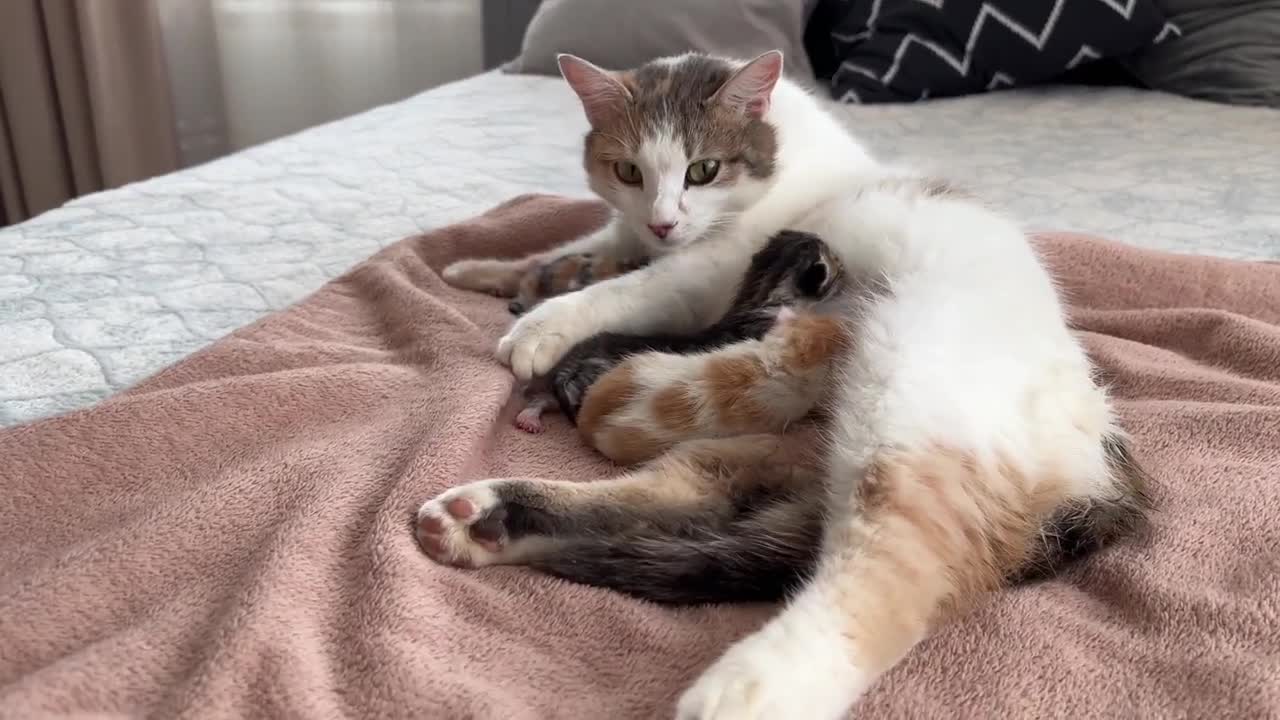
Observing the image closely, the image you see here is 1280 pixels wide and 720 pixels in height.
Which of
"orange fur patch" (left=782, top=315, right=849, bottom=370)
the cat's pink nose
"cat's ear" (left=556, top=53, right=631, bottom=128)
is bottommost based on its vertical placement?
"orange fur patch" (left=782, top=315, right=849, bottom=370)

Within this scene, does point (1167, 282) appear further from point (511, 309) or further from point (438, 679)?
point (438, 679)

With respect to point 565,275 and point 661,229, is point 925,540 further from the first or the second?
point 565,275

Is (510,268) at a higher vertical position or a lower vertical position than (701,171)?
lower

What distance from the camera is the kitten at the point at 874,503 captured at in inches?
27.9

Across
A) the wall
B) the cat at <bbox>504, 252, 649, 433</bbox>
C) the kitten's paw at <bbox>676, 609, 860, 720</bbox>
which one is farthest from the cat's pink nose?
the wall

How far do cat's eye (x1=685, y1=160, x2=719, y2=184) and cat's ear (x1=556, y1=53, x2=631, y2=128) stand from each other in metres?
0.14

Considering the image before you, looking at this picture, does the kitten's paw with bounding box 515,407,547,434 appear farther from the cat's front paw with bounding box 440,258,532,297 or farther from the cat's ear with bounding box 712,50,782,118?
the cat's ear with bounding box 712,50,782,118

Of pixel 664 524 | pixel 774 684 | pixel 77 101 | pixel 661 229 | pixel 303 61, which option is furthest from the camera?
pixel 303 61

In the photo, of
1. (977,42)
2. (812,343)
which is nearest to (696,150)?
(812,343)

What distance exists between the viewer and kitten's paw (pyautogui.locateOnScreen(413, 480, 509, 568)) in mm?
825

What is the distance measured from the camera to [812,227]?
123 cm

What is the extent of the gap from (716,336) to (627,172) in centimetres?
34

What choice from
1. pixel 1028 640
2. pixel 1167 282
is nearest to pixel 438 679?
pixel 1028 640

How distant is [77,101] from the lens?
2982 mm
